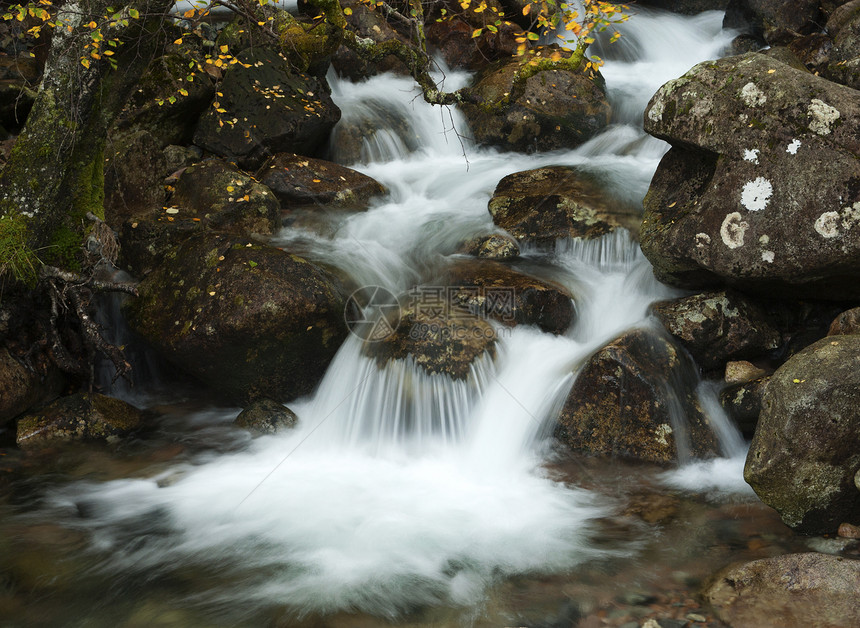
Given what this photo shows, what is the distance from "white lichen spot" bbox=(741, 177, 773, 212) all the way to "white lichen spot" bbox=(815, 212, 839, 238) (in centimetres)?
42

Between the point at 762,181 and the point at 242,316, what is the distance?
4480mm

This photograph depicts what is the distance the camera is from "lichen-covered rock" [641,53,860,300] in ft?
16.3

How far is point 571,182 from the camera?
25.8 ft

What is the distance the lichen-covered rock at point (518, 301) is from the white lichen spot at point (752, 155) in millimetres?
1988

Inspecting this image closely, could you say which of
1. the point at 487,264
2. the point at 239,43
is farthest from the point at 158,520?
the point at 239,43

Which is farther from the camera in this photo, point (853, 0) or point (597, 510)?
point (853, 0)

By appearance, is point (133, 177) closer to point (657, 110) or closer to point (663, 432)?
point (657, 110)

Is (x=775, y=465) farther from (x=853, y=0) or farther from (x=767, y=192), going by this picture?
(x=853, y=0)

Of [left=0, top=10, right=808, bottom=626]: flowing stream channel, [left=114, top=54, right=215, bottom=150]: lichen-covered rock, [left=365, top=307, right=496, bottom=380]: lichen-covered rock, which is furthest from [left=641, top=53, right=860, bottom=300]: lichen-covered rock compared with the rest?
[left=114, top=54, right=215, bottom=150]: lichen-covered rock

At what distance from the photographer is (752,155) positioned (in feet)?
17.4

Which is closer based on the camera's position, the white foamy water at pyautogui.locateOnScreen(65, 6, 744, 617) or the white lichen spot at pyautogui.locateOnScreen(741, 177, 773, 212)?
the white foamy water at pyautogui.locateOnScreen(65, 6, 744, 617)

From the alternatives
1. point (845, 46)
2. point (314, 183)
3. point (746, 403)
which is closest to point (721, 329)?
point (746, 403)

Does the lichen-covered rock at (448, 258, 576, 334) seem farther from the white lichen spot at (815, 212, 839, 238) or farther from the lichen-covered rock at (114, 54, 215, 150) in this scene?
the lichen-covered rock at (114, 54, 215, 150)

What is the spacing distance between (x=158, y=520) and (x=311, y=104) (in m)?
5.99
